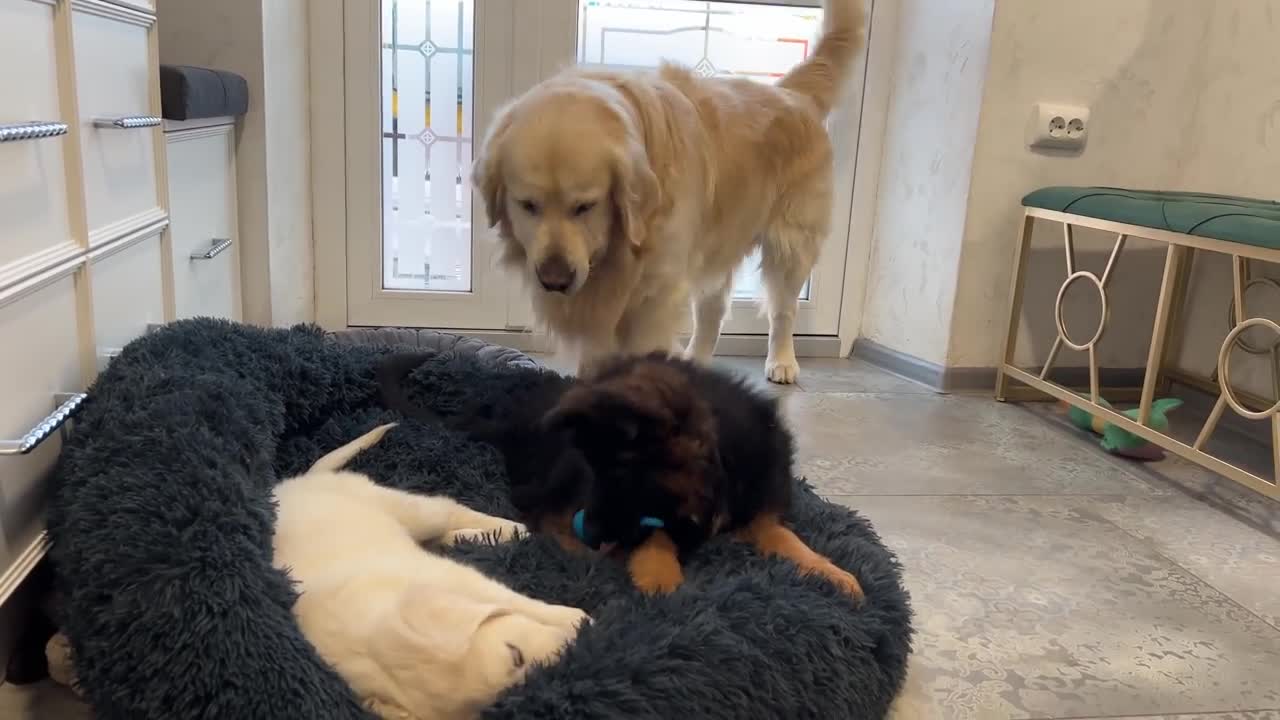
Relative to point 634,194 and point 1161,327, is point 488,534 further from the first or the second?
point 1161,327

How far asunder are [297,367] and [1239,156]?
8.03 ft

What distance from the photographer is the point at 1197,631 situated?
4.72 feet

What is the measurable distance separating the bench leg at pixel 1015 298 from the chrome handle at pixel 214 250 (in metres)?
1.95

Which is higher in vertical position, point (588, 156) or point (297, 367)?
point (588, 156)

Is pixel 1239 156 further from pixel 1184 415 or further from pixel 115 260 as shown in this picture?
pixel 115 260

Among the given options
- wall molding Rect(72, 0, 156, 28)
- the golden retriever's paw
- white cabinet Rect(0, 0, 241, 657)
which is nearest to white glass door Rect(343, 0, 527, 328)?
the golden retriever's paw

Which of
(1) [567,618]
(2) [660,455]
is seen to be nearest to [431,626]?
(1) [567,618]

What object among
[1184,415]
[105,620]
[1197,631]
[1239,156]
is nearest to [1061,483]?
[1197,631]

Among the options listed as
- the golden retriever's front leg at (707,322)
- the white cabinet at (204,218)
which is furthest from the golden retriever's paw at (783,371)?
the white cabinet at (204,218)

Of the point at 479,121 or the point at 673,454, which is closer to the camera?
the point at 673,454

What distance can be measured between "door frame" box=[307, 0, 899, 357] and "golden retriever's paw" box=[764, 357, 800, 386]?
353 mm

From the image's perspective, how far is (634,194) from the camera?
1852 mm

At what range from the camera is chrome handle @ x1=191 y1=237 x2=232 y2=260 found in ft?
6.11

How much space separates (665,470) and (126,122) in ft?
2.99
